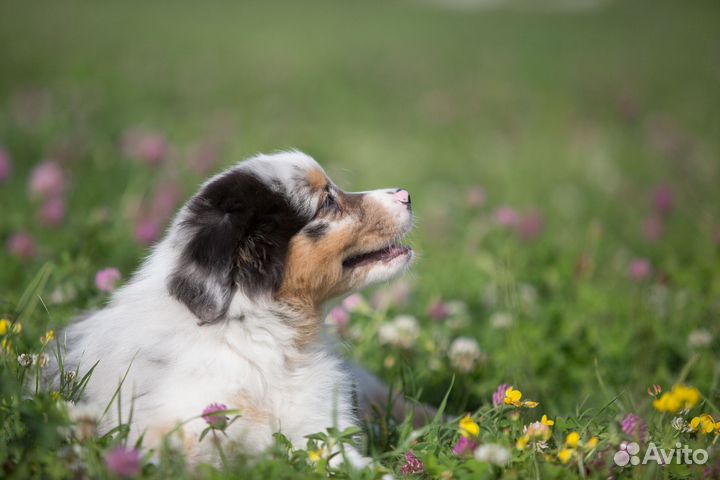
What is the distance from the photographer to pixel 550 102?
1210 centimetres

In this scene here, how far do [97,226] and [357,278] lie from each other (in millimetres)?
2019

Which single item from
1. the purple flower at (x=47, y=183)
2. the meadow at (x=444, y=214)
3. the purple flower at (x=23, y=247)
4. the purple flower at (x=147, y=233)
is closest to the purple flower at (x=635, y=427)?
the meadow at (x=444, y=214)

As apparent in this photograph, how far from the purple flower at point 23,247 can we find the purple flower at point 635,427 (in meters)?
3.71

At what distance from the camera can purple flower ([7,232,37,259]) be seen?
4.88 metres

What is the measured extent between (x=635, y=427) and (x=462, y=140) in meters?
8.02

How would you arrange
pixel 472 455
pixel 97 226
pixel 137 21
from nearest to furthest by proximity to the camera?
pixel 472 455, pixel 97 226, pixel 137 21

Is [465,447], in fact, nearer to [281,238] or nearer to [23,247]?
[281,238]

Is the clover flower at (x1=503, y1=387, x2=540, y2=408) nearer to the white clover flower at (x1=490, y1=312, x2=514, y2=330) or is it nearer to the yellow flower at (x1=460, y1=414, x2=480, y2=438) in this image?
the yellow flower at (x1=460, y1=414, x2=480, y2=438)

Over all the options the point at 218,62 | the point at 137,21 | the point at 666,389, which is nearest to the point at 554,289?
the point at 666,389

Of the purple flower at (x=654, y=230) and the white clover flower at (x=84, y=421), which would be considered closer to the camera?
the white clover flower at (x=84, y=421)

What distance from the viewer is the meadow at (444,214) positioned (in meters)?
2.79

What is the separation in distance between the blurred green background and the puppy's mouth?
862 mm

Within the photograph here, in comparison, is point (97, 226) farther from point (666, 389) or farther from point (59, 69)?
point (59, 69)

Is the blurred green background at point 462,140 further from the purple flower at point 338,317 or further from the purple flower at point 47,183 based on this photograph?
the purple flower at point 338,317
